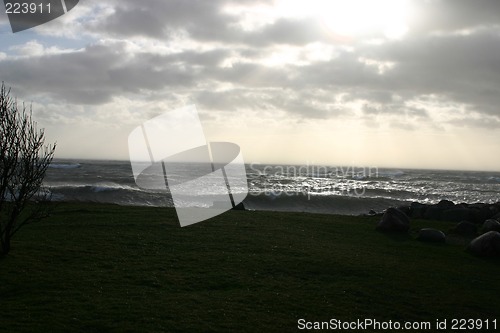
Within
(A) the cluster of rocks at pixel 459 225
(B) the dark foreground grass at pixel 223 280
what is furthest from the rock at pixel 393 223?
(B) the dark foreground grass at pixel 223 280

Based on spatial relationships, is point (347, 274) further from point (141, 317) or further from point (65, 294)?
point (65, 294)

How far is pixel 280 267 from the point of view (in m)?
11.4

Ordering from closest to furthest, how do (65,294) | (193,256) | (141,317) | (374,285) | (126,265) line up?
(141,317) → (65,294) → (374,285) → (126,265) → (193,256)

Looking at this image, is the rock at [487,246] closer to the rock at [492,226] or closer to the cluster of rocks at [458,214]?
the rock at [492,226]

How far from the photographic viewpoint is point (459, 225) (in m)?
19.4

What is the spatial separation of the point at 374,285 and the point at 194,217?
12018 millimetres

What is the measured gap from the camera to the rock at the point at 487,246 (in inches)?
565

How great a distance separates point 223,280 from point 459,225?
14.0m

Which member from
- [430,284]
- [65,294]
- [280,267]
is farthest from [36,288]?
[430,284]

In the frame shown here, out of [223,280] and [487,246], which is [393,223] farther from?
[223,280]

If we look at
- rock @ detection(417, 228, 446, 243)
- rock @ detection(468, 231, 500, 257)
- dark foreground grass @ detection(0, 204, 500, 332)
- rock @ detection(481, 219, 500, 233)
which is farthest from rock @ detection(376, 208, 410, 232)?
rock @ detection(468, 231, 500, 257)

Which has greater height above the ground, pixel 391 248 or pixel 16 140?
pixel 16 140

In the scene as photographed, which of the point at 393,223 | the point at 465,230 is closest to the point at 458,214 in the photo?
the point at 465,230

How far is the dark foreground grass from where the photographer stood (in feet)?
25.0
